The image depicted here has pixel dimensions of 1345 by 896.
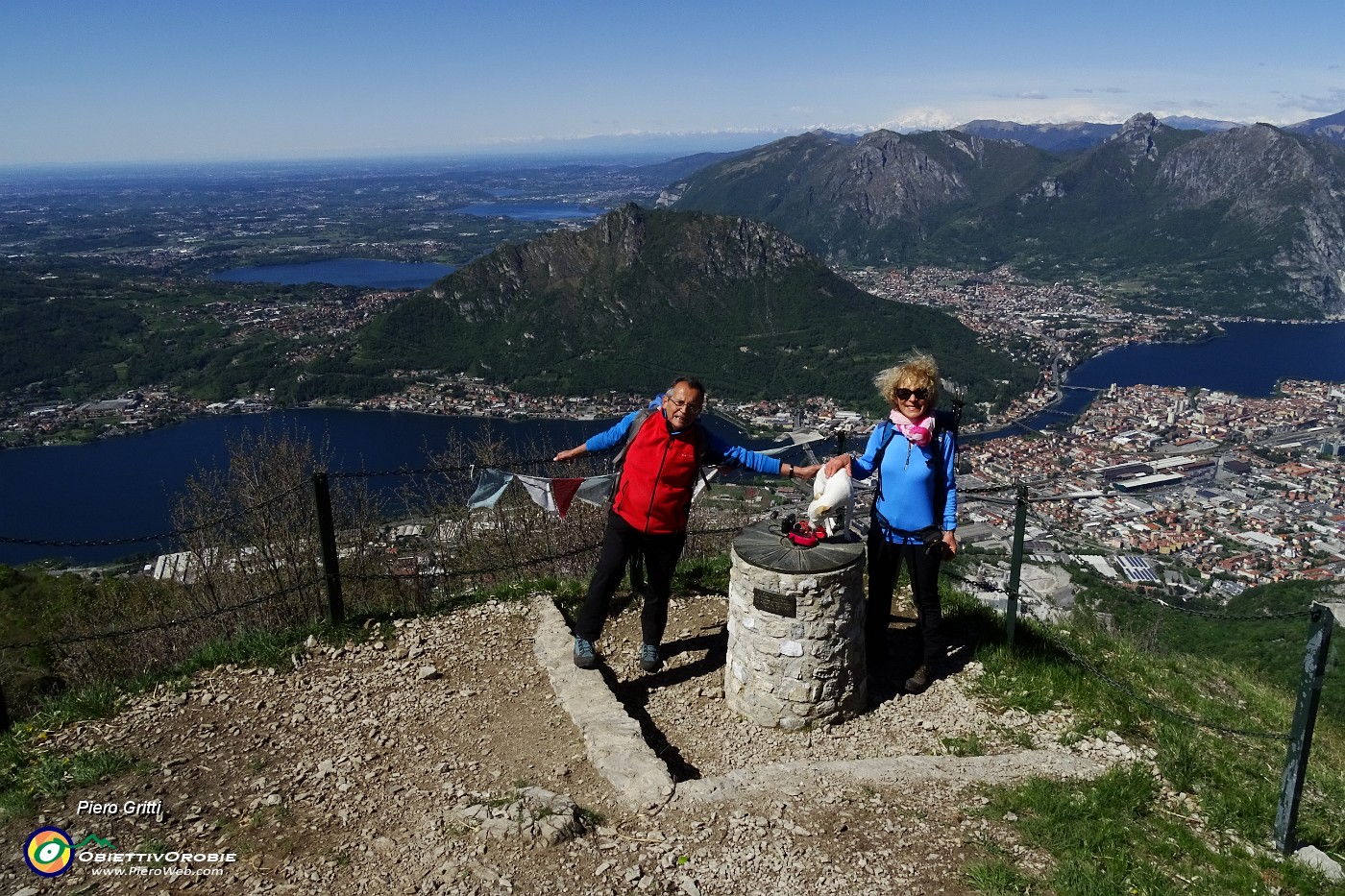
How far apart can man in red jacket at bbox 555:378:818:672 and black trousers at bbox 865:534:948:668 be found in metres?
0.85

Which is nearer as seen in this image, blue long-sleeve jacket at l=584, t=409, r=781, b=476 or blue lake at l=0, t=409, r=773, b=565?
blue long-sleeve jacket at l=584, t=409, r=781, b=476

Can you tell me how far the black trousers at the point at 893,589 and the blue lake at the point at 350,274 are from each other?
139225 millimetres

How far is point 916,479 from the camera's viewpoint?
5.45 m

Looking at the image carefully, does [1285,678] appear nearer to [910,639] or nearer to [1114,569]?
[910,639]

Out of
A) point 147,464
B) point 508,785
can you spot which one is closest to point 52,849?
point 508,785

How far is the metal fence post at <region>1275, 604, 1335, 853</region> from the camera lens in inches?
167

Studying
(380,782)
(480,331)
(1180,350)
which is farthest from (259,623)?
(1180,350)

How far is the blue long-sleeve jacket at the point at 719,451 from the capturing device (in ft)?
18.8

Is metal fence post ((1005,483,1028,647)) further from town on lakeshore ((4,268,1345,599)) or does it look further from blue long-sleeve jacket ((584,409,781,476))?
blue long-sleeve jacket ((584,409,781,476))

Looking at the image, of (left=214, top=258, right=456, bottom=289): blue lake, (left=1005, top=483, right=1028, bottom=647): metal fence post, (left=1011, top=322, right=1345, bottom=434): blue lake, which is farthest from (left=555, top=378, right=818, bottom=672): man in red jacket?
(left=214, top=258, right=456, bottom=289): blue lake

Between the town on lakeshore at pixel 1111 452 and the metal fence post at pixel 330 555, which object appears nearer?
the metal fence post at pixel 330 555

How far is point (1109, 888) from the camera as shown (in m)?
3.87

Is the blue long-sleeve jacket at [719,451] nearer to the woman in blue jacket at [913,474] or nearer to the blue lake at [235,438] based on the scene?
the woman in blue jacket at [913,474]

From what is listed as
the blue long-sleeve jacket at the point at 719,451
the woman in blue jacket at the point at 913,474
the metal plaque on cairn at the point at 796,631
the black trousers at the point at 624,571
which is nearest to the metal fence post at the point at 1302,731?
the woman in blue jacket at the point at 913,474
